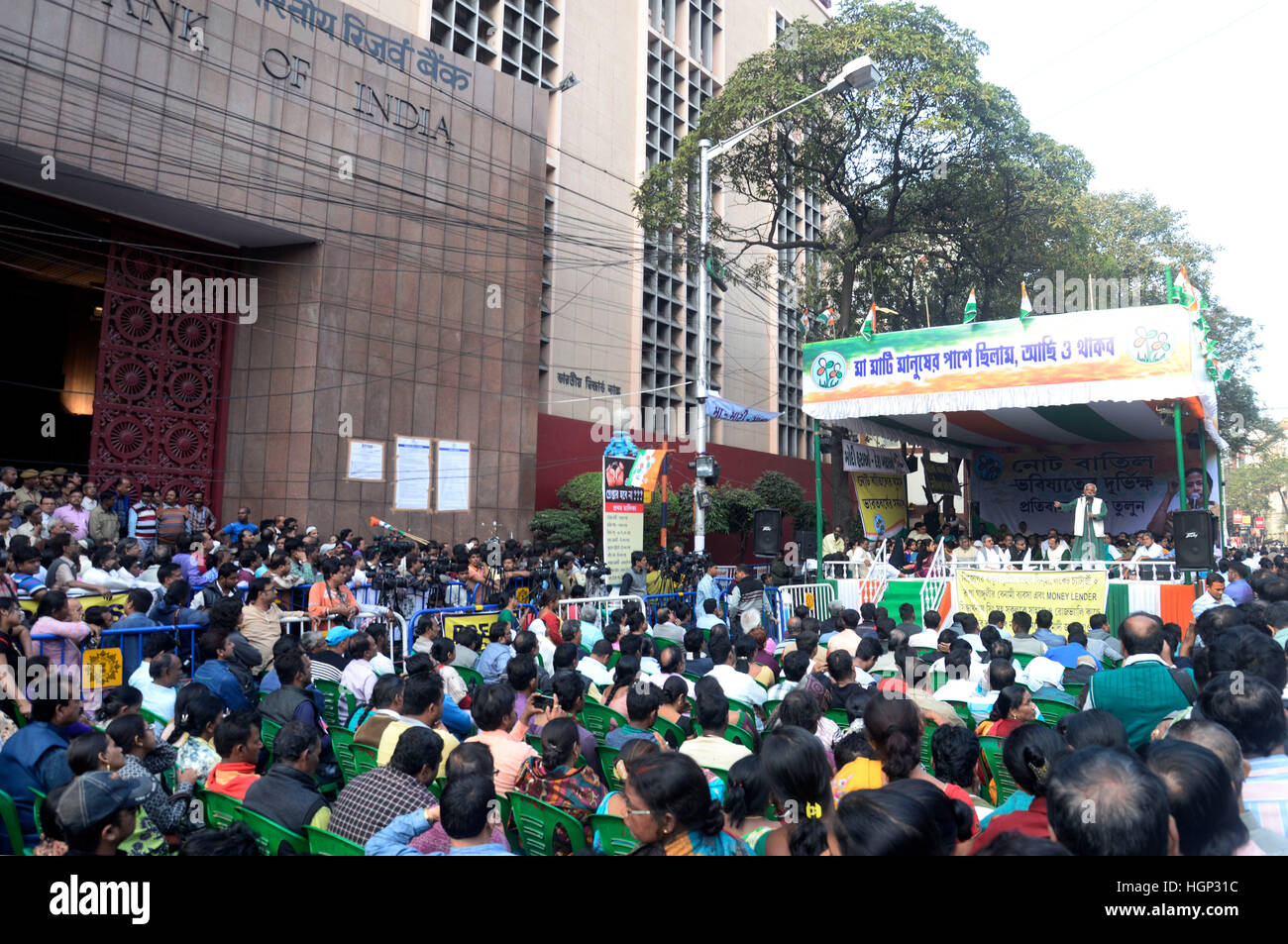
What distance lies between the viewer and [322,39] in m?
15.0

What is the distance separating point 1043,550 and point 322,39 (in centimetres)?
1528

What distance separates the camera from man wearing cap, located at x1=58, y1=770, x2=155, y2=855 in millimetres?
2807

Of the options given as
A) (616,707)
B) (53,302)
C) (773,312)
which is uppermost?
(773,312)

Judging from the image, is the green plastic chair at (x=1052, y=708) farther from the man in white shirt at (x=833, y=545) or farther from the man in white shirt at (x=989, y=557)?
the man in white shirt at (x=833, y=545)

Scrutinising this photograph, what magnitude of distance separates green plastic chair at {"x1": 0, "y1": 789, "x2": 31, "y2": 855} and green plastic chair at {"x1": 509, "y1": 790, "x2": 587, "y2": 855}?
6.34 ft

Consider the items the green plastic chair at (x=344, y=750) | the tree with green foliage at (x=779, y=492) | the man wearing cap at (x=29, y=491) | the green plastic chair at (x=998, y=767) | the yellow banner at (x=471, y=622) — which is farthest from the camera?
the tree with green foliage at (x=779, y=492)

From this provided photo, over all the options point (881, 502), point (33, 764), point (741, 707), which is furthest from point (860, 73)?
point (33, 764)

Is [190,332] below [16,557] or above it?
above

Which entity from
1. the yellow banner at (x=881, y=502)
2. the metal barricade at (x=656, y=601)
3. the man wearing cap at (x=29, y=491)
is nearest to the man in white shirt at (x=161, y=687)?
the man wearing cap at (x=29, y=491)

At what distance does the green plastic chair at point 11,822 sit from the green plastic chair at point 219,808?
0.66 m

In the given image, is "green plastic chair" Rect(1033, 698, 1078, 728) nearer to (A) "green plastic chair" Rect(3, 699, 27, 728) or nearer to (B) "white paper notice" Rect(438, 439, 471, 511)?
(A) "green plastic chair" Rect(3, 699, 27, 728)

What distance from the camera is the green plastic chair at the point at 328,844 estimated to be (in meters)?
3.14
